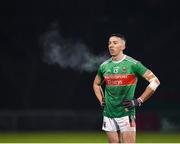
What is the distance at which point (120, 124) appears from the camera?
10469 mm

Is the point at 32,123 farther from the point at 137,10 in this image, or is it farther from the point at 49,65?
the point at 137,10

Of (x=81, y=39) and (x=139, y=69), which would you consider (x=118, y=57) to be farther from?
(x=81, y=39)

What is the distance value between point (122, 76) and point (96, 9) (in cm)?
1860

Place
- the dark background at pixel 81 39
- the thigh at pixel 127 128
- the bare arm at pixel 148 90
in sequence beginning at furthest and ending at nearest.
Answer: the dark background at pixel 81 39 → the thigh at pixel 127 128 → the bare arm at pixel 148 90

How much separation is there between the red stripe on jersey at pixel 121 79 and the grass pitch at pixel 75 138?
425 inches

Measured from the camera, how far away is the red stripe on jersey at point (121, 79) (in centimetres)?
1037

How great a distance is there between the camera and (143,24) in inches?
1144

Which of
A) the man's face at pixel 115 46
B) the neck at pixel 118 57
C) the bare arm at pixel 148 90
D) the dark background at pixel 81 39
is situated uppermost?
the dark background at pixel 81 39

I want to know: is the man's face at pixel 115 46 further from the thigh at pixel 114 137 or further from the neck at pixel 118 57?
the thigh at pixel 114 137

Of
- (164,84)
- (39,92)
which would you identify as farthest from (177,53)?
(39,92)

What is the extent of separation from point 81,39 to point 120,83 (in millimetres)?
18876

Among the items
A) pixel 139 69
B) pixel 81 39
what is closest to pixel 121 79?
pixel 139 69

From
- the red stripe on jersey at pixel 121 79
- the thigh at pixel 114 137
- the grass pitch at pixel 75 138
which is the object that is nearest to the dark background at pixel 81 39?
the grass pitch at pixel 75 138

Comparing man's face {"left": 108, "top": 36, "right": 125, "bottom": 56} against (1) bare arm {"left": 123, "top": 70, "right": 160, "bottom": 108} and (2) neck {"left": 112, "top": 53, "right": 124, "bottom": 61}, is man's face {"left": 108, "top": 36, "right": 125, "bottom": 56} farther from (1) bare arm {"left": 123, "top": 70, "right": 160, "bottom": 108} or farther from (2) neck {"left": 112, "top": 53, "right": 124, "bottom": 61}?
(1) bare arm {"left": 123, "top": 70, "right": 160, "bottom": 108}
